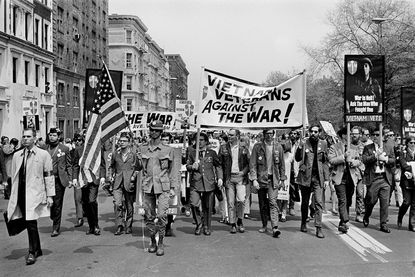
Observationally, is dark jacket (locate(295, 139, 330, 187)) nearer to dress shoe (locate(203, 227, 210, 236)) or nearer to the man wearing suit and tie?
dress shoe (locate(203, 227, 210, 236))

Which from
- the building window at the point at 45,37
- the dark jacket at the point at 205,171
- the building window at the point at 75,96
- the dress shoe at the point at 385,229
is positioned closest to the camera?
the dress shoe at the point at 385,229

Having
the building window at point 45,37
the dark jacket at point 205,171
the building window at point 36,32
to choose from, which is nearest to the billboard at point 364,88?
the dark jacket at point 205,171

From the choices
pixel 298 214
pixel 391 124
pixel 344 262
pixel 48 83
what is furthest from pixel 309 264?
pixel 48 83

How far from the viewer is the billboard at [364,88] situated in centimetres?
1085

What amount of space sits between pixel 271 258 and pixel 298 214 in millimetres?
4388

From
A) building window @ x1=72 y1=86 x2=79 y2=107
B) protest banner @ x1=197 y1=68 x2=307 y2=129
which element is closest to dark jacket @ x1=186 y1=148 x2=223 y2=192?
protest banner @ x1=197 y1=68 x2=307 y2=129

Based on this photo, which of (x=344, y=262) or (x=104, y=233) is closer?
(x=344, y=262)

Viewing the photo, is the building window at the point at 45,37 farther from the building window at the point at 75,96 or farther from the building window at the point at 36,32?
the building window at the point at 75,96

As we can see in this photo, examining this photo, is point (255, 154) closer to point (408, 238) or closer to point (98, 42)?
point (408, 238)

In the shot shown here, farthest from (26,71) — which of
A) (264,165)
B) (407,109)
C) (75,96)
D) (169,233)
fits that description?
(264,165)

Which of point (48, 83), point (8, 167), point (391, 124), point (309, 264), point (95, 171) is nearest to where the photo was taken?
point (309, 264)

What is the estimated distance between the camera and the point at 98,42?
6238 cm

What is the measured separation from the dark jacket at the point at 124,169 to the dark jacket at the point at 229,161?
1.67 metres

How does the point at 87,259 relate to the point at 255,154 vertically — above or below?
below
